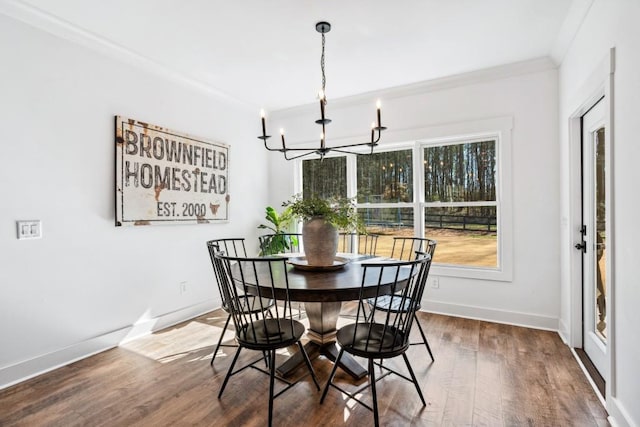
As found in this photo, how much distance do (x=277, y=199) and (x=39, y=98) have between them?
2.87 metres

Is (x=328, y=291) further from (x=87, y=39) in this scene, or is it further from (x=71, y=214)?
(x=87, y=39)

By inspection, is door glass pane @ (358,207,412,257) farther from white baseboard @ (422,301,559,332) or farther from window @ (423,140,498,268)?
white baseboard @ (422,301,559,332)

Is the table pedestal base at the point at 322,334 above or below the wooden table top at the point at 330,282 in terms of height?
below

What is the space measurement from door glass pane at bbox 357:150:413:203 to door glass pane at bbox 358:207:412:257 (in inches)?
5.3

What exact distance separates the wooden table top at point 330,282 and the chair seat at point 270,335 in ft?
0.81

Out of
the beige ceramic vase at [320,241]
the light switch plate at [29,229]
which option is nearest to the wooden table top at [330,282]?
the beige ceramic vase at [320,241]

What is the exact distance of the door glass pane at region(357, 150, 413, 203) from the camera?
4121 millimetres

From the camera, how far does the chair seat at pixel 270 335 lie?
1.93m

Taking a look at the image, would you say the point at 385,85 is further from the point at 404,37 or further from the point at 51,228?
the point at 51,228

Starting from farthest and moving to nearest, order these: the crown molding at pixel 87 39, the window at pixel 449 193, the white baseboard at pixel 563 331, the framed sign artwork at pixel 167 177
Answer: the window at pixel 449 193 < the framed sign artwork at pixel 167 177 < the white baseboard at pixel 563 331 < the crown molding at pixel 87 39

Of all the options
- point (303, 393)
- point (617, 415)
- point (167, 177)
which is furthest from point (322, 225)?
point (617, 415)

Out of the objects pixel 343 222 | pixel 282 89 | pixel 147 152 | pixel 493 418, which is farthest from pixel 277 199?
pixel 493 418

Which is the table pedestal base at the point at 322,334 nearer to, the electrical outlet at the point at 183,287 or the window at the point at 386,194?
the electrical outlet at the point at 183,287

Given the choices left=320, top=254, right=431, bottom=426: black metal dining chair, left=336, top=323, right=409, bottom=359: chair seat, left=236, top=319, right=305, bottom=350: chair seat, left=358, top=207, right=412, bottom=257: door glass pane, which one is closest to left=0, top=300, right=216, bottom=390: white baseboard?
left=236, top=319, right=305, bottom=350: chair seat
